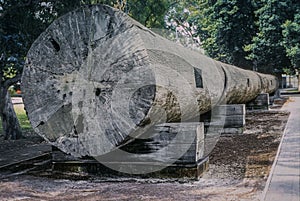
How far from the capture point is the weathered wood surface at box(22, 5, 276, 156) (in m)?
4.43

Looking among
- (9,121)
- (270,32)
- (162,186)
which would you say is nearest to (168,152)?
(162,186)

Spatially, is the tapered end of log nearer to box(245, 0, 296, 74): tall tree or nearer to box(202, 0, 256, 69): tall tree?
box(245, 0, 296, 74): tall tree

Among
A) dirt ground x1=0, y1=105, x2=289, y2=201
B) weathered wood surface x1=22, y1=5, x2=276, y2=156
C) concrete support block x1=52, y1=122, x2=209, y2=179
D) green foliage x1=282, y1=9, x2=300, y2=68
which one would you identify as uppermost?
green foliage x1=282, y1=9, x2=300, y2=68

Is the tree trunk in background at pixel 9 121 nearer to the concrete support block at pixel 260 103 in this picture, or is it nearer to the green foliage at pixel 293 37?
the concrete support block at pixel 260 103

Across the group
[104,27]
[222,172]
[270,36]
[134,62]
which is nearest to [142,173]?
[222,172]

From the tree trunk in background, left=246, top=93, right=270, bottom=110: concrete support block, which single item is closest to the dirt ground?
the tree trunk in background

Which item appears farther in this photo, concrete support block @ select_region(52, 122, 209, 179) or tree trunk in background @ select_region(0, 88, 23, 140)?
tree trunk in background @ select_region(0, 88, 23, 140)

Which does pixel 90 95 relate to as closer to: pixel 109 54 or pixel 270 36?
pixel 109 54

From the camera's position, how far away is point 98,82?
15.1 feet

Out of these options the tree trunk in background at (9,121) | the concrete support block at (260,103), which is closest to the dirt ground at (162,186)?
the tree trunk in background at (9,121)

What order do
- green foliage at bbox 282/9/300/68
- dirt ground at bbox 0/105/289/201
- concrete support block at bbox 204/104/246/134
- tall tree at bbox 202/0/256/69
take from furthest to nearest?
tall tree at bbox 202/0/256/69, green foliage at bbox 282/9/300/68, concrete support block at bbox 204/104/246/134, dirt ground at bbox 0/105/289/201

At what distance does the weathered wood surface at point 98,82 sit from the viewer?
14.5 ft

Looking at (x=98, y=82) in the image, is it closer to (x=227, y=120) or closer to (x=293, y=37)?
(x=227, y=120)

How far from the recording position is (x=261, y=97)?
14812mm
